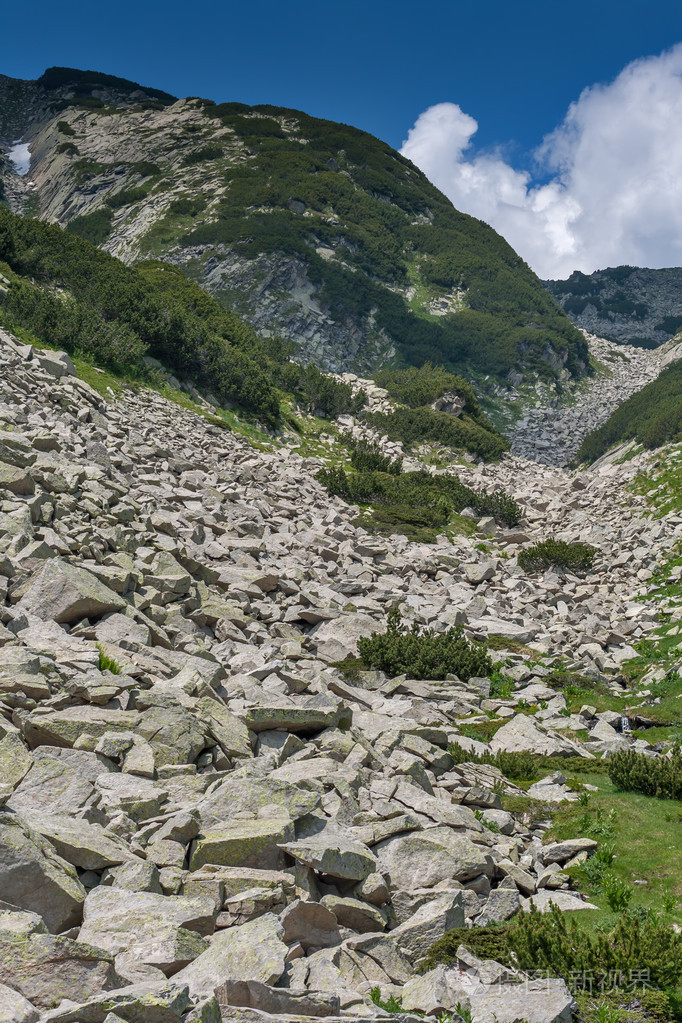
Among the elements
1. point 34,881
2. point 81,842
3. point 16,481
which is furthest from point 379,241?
point 34,881

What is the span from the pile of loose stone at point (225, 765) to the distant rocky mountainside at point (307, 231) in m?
48.6

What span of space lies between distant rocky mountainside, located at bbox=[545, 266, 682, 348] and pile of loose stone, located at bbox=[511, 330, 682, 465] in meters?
35.2

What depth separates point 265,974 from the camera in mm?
4504

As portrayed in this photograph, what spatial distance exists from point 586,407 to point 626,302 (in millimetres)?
84768

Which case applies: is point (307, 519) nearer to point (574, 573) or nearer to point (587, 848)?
point (574, 573)

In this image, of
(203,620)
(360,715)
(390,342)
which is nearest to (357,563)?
(203,620)

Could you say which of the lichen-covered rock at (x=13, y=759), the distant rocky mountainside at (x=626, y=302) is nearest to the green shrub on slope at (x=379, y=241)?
the distant rocky mountainside at (x=626, y=302)

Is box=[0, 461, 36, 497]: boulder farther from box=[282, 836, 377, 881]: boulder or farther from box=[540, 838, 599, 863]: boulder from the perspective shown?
box=[540, 838, 599, 863]: boulder

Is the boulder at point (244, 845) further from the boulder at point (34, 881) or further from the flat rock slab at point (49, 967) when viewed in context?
the flat rock slab at point (49, 967)

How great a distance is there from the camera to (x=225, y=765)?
812cm

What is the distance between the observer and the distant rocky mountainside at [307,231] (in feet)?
224

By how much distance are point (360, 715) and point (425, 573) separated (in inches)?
442

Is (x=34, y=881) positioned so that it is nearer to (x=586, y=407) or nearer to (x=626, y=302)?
(x=586, y=407)

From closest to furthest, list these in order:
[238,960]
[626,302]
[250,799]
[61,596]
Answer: [238,960] → [250,799] → [61,596] → [626,302]
